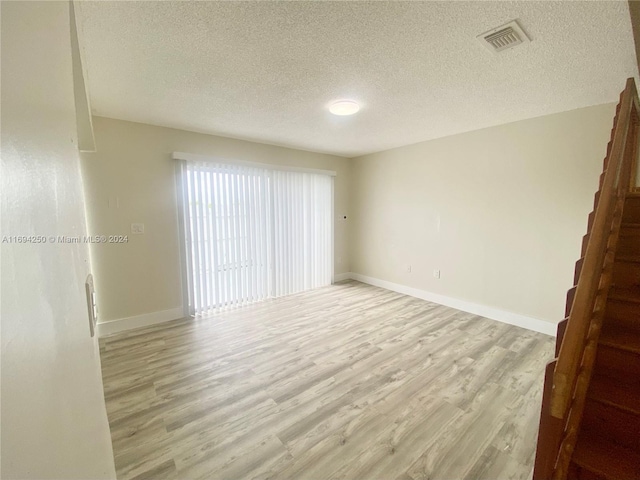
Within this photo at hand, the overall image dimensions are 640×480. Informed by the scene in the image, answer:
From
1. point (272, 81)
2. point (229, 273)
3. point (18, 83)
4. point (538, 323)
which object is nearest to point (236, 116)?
point (272, 81)

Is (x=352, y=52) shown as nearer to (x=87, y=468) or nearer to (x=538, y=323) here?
(x=87, y=468)

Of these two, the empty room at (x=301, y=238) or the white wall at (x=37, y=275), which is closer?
the white wall at (x=37, y=275)

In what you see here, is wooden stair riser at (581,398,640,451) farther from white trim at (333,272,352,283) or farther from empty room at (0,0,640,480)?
white trim at (333,272,352,283)

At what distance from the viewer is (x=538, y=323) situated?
117 inches

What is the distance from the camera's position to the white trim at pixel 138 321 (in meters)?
2.88

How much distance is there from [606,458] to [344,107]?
2.74 metres

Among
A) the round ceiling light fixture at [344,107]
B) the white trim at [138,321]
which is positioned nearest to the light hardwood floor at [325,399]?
the white trim at [138,321]

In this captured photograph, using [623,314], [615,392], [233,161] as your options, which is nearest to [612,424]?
[615,392]

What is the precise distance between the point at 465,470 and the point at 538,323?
2.33 m

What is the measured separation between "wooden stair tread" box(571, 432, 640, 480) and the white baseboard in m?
2.00

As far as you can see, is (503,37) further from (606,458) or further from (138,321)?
(138,321)

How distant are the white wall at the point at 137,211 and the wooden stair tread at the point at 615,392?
377 cm

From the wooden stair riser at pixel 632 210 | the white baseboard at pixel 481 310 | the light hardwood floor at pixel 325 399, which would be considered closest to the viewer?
the light hardwood floor at pixel 325 399

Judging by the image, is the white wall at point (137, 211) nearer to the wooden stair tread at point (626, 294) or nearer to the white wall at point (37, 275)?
the white wall at point (37, 275)
